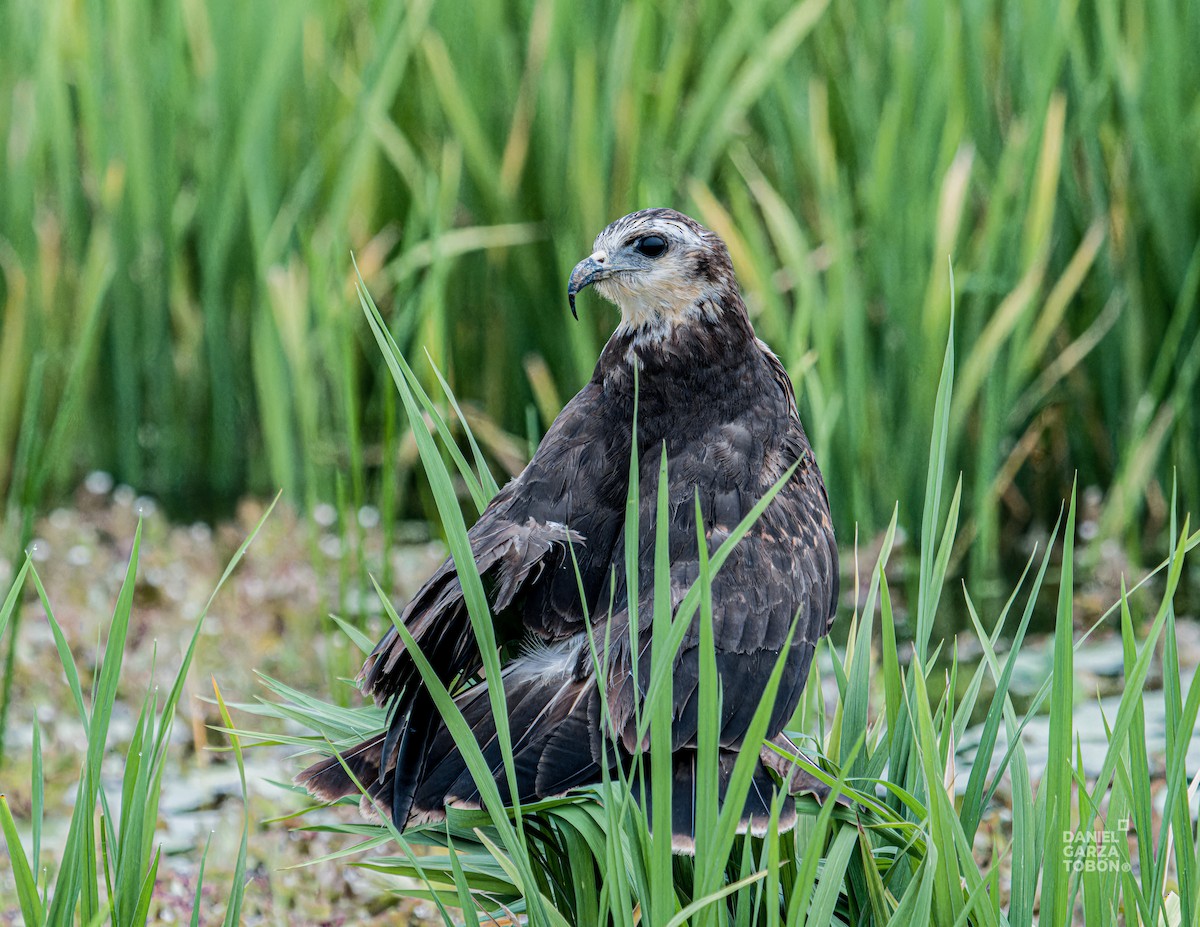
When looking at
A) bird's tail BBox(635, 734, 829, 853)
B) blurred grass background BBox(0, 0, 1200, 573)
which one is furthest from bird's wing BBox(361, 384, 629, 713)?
blurred grass background BBox(0, 0, 1200, 573)

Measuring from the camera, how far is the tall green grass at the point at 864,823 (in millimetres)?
1485

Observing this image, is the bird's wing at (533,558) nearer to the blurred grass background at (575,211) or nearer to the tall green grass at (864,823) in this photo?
the tall green grass at (864,823)

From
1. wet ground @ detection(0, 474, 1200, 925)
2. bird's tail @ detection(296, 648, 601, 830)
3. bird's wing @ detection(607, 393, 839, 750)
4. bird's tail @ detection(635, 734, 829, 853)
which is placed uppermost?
bird's wing @ detection(607, 393, 839, 750)

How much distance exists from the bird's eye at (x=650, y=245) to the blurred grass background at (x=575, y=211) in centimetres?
141

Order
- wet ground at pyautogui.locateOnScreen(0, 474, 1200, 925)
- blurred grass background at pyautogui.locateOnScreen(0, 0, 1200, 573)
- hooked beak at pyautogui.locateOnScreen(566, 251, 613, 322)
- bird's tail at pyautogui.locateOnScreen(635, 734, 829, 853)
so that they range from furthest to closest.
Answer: blurred grass background at pyautogui.locateOnScreen(0, 0, 1200, 573)
wet ground at pyautogui.locateOnScreen(0, 474, 1200, 925)
hooked beak at pyautogui.locateOnScreen(566, 251, 613, 322)
bird's tail at pyautogui.locateOnScreen(635, 734, 829, 853)

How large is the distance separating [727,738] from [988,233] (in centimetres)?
232

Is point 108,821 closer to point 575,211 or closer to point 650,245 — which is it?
point 650,245

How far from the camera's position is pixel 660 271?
85.2 inches

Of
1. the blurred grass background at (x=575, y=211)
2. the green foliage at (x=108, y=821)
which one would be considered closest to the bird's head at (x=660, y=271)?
the green foliage at (x=108, y=821)

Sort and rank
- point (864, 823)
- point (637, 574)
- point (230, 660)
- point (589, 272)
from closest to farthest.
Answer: point (637, 574)
point (864, 823)
point (589, 272)
point (230, 660)

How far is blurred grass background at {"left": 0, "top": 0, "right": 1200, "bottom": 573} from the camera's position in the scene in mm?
3814

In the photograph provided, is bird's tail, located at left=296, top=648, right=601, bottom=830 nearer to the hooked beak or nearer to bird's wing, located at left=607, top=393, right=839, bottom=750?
bird's wing, located at left=607, top=393, right=839, bottom=750

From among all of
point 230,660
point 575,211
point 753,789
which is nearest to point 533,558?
point 753,789

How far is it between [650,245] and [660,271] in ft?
0.13
